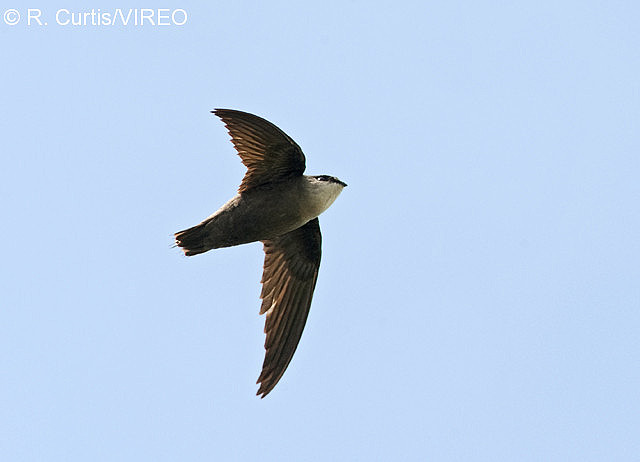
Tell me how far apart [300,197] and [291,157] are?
1.46 feet

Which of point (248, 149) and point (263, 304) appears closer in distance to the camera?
point (248, 149)

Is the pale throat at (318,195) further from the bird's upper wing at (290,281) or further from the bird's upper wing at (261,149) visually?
the bird's upper wing at (290,281)

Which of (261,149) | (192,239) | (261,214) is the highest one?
(261,149)

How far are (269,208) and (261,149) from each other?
2.07 feet

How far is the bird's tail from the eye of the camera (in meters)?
12.5

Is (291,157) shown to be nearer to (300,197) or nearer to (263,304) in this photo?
(300,197)

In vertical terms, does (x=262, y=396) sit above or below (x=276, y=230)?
below

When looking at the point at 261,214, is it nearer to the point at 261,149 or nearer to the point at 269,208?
the point at 269,208

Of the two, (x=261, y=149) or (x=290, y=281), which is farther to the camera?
(x=290, y=281)

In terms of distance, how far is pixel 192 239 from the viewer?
41.1 feet

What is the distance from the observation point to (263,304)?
13742mm

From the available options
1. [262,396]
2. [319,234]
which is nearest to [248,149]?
[319,234]

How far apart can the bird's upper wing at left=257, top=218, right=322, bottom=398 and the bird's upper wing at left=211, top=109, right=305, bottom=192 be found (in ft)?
3.42

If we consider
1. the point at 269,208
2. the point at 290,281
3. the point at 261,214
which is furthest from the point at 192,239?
the point at 290,281
